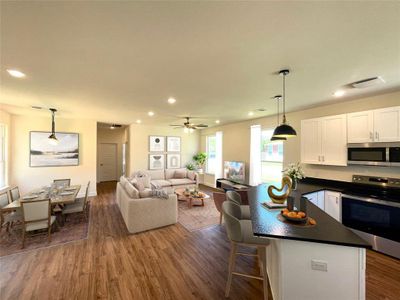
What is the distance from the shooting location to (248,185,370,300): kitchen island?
1.47 meters

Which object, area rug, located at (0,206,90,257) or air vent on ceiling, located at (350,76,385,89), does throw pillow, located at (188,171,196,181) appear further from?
air vent on ceiling, located at (350,76,385,89)

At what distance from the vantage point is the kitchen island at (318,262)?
1.47 metres

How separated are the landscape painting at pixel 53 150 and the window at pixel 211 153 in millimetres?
5289

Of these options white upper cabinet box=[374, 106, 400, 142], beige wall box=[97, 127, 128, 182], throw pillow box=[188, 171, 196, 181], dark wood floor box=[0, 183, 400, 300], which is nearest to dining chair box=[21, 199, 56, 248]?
dark wood floor box=[0, 183, 400, 300]

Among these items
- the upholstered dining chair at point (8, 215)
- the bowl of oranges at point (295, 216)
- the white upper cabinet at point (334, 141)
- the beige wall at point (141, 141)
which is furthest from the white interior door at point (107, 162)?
the bowl of oranges at point (295, 216)

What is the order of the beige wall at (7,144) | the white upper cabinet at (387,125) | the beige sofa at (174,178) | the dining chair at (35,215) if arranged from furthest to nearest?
the beige sofa at (174,178), the beige wall at (7,144), the dining chair at (35,215), the white upper cabinet at (387,125)

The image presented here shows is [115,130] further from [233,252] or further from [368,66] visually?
[368,66]

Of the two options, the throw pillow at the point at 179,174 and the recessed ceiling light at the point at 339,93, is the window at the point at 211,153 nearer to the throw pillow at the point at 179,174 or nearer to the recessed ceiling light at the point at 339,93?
the throw pillow at the point at 179,174

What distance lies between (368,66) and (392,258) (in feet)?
9.40

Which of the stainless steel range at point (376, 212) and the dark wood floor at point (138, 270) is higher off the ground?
the stainless steel range at point (376, 212)

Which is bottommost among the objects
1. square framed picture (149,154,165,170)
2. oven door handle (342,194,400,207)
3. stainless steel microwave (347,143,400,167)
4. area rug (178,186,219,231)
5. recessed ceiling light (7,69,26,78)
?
area rug (178,186,219,231)

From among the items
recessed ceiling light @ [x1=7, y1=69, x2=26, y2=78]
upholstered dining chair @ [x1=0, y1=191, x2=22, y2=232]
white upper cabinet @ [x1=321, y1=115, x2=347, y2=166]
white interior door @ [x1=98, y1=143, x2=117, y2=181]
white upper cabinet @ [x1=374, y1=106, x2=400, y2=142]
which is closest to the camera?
recessed ceiling light @ [x1=7, y1=69, x2=26, y2=78]

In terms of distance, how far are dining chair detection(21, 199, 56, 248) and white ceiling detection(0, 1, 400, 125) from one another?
6.47 ft

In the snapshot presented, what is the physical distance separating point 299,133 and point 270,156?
2.37 metres
